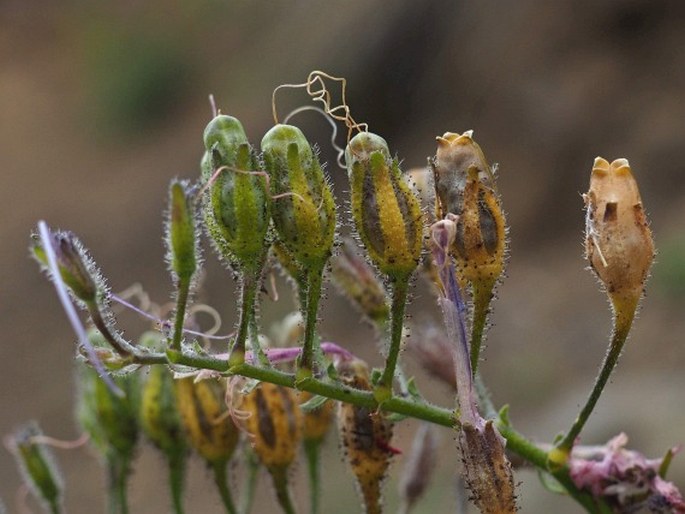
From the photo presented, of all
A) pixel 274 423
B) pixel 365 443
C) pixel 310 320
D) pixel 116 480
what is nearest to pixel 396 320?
pixel 310 320

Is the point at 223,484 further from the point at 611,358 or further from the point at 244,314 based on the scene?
the point at 611,358

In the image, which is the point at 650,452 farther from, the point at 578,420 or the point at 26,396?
the point at 26,396

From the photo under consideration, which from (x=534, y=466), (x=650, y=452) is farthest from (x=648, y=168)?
(x=534, y=466)

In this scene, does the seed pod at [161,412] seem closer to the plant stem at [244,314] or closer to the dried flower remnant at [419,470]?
the dried flower remnant at [419,470]

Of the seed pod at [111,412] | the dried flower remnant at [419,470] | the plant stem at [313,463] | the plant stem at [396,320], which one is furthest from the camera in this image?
the dried flower remnant at [419,470]

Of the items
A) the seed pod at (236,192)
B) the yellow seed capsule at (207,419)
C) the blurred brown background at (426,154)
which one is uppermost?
the blurred brown background at (426,154)

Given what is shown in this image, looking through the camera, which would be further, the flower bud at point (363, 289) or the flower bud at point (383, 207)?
the flower bud at point (363, 289)

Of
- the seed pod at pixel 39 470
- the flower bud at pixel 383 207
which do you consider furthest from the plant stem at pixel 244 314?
the seed pod at pixel 39 470

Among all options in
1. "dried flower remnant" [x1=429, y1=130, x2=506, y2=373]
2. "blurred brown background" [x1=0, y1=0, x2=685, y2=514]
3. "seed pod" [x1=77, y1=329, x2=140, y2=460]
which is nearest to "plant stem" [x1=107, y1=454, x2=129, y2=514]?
"seed pod" [x1=77, y1=329, x2=140, y2=460]
